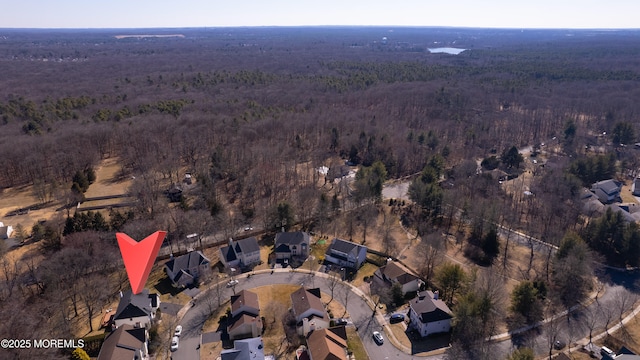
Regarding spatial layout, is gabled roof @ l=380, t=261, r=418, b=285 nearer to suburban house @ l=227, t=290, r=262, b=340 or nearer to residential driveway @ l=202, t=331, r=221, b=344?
suburban house @ l=227, t=290, r=262, b=340

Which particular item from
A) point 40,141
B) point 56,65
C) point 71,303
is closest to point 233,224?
point 71,303

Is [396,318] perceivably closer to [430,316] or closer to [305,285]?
[430,316]

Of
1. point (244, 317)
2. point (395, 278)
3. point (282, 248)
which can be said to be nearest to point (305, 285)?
point (282, 248)

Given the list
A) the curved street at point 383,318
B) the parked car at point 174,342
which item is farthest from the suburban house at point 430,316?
the parked car at point 174,342

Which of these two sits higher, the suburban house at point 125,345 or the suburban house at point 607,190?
the suburban house at point 125,345

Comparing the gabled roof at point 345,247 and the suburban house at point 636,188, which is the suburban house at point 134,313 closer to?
the gabled roof at point 345,247

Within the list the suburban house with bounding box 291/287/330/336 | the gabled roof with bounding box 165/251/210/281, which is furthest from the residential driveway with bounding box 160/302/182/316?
the suburban house with bounding box 291/287/330/336

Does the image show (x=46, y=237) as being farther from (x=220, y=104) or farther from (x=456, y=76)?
(x=456, y=76)
